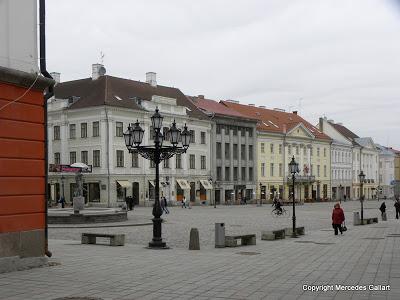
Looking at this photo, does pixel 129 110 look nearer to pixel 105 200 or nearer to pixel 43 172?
pixel 105 200

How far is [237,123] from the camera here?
249 feet

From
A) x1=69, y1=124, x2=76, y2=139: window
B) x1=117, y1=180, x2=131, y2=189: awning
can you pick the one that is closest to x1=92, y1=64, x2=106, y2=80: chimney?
x1=69, y1=124, x2=76, y2=139: window

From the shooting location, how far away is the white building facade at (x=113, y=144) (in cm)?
5938

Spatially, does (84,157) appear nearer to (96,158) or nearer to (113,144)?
(96,158)

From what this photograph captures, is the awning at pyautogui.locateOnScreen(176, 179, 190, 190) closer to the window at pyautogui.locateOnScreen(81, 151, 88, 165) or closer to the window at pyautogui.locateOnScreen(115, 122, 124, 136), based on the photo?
the window at pyautogui.locateOnScreen(115, 122, 124, 136)

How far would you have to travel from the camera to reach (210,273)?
12359 millimetres

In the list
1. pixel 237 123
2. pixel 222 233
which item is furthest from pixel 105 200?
pixel 222 233

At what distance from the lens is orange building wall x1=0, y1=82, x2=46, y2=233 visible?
39.9ft

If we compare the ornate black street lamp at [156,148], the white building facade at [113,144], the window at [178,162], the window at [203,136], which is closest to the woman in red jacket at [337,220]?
the ornate black street lamp at [156,148]

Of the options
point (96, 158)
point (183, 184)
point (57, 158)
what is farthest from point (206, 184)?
point (57, 158)

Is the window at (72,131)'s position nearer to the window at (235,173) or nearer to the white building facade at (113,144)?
A: the white building facade at (113,144)

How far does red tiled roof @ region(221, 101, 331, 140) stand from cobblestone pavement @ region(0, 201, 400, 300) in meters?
63.8

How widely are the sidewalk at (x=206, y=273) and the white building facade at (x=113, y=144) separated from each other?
41.3 metres

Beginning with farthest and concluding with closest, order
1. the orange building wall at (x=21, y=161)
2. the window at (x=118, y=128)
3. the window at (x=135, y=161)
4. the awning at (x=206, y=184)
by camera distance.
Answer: the awning at (x=206, y=184) → the window at (x=135, y=161) → the window at (x=118, y=128) → the orange building wall at (x=21, y=161)
